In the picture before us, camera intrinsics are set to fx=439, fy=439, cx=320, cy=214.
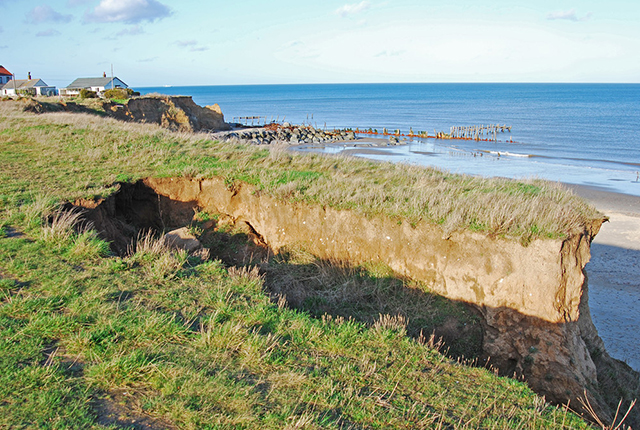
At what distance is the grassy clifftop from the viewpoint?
4.15m

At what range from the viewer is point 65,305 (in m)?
5.74

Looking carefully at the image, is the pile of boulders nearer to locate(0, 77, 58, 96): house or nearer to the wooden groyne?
the wooden groyne

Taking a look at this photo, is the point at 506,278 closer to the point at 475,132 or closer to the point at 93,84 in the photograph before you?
the point at 475,132

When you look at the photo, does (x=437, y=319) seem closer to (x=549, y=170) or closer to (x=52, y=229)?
A: (x=52, y=229)

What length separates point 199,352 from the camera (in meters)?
5.06

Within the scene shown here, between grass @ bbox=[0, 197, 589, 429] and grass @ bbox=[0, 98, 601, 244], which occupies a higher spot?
grass @ bbox=[0, 98, 601, 244]

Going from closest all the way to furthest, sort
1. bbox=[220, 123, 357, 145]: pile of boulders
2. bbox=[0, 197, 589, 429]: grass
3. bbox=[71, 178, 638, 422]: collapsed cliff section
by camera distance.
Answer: bbox=[0, 197, 589, 429]: grass, bbox=[71, 178, 638, 422]: collapsed cliff section, bbox=[220, 123, 357, 145]: pile of boulders

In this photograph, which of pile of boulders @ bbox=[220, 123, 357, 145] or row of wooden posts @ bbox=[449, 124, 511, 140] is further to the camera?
row of wooden posts @ bbox=[449, 124, 511, 140]

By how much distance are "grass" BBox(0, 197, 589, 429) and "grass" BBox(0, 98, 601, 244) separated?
13.6ft

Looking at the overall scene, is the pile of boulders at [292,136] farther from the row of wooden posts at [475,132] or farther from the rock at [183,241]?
the rock at [183,241]

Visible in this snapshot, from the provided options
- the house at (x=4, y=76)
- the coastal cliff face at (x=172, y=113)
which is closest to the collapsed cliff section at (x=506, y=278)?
the coastal cliff face at (x=172, y=113)

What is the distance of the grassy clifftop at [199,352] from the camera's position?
4.15m

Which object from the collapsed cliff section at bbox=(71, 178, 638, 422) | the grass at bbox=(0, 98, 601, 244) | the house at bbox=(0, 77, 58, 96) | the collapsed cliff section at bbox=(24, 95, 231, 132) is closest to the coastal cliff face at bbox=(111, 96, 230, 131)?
the collapsed cliff section at bbox=(24, 95, 231, 132)

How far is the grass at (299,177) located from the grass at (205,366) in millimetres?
4152
